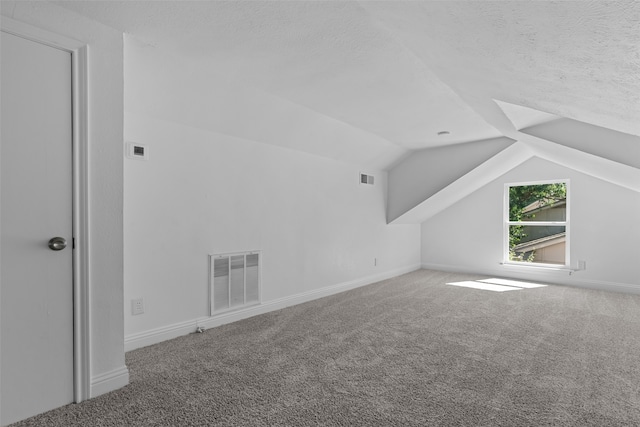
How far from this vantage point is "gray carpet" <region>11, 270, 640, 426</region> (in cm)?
170

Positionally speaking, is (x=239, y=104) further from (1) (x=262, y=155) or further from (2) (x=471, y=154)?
(2) (x=471, y=154)

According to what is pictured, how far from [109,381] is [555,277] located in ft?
18.9

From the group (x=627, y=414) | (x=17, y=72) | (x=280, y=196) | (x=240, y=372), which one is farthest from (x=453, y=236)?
(x=17, y=72)

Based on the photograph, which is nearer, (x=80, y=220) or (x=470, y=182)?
(x=80, y=220)

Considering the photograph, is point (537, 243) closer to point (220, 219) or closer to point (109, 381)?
point (220, 219)

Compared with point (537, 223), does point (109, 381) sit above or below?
below

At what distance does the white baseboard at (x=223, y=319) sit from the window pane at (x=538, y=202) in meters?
2.90

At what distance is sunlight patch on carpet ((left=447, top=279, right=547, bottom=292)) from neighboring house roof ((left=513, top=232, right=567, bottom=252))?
68 cm

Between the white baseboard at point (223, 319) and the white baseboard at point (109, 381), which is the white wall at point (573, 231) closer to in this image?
the white baseboard at point (223, 319)

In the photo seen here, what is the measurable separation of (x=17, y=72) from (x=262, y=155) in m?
2.03

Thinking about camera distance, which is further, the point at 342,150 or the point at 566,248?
the point at 566,248

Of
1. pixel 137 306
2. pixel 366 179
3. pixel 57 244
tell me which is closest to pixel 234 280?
pixel 137 306

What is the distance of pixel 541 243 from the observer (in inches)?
214

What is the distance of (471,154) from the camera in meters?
4.56
